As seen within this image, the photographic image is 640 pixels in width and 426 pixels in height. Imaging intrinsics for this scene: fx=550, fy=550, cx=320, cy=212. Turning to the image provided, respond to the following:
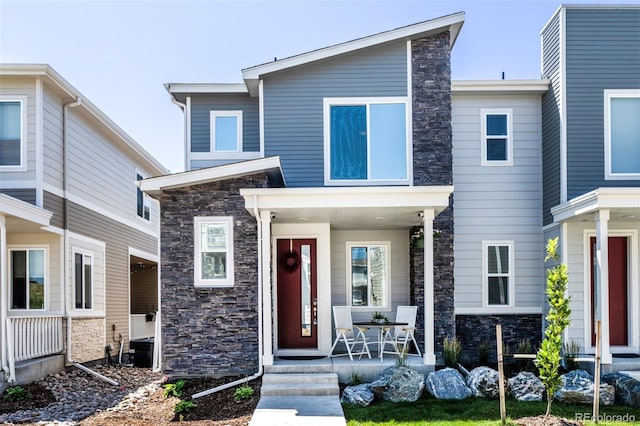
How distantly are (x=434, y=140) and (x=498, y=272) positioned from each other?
3137 mm

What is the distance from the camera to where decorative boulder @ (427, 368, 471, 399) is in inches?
319

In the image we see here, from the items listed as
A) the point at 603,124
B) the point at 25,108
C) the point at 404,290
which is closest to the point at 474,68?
the point at 603,124

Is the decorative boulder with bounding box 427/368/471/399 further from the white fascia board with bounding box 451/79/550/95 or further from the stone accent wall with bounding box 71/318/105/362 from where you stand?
the stone accent wall with bounding box 71/318/105/362

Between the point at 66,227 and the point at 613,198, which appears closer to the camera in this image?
the point at 613,198

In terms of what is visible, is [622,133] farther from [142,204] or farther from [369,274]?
[142,204]

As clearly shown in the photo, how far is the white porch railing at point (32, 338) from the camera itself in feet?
31.0

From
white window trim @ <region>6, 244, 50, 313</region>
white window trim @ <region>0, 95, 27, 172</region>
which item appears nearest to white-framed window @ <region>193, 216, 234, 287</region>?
white window trim @ <region>0, 95, 27, 172</region>

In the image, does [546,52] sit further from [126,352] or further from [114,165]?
[126,352]

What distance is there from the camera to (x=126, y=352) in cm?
1556

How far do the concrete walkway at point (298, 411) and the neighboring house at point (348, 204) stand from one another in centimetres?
113

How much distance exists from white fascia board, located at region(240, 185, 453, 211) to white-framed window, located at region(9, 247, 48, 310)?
567 centimetres

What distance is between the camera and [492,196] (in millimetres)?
11508

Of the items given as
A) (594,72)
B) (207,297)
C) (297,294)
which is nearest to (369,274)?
(297,294)

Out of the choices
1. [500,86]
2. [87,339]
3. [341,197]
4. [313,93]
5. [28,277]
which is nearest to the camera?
[341,197]
